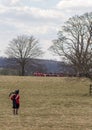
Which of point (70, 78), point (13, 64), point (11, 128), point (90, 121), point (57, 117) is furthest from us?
point (13, 64)

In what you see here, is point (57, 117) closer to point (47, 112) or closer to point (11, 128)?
point (47, 112)

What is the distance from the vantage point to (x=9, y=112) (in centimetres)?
2742

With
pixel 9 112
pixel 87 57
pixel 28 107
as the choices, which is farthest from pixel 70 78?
pixel 9 112

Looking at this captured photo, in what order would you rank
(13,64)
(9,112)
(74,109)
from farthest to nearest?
(13,64)
(74,109)
(9,112)

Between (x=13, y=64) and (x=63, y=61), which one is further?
(x=13, y=64)

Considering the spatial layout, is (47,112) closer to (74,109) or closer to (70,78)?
(74,109)

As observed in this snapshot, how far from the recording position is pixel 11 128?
20.8m

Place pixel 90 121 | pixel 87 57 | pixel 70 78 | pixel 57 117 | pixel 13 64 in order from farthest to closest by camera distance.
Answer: pixel 13 64
pixel 70 78
pixel 87 57
pixel 57 117
pixel 90 121

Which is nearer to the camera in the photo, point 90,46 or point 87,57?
point 87,57

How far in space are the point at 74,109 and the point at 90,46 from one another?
30.7 metres

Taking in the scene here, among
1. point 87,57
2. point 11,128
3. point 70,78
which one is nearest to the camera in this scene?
point 11,128

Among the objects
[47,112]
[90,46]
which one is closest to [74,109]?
[47,112]

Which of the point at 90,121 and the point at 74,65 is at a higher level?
the point at 74,65

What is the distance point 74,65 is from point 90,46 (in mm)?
8796
